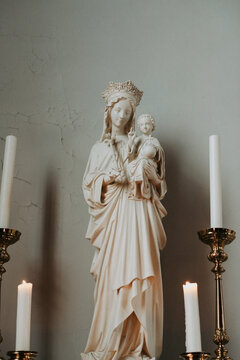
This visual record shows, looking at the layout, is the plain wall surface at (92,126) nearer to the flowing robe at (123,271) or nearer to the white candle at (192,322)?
the flowing robe at (123,271)

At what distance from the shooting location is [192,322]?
210 cm

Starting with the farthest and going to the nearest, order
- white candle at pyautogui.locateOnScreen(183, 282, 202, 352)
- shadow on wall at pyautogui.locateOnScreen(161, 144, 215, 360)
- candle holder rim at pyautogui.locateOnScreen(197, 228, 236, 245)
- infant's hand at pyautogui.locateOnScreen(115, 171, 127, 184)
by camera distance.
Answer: shadow on wall at pyautogui.locateOnScreen(161, 144, 215, 360)
infant's hand at pyautogui.locateOnScreen(115, 171, 127, 184)
candle holder rim at pyautogui.locateOnScreen(197, 228, 236, 245)
white candle at pyautogui.locateOnScreen(183, 282, 202, 352)

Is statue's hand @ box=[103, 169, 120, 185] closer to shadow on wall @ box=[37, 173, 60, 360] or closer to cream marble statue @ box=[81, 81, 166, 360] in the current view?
cream marble statue @ box=[81, 81, 166, 360]

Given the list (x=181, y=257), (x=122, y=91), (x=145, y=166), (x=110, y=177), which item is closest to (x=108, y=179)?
(x=110, y=177)

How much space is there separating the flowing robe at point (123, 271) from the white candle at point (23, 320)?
0.23m

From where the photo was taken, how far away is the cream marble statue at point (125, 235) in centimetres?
223

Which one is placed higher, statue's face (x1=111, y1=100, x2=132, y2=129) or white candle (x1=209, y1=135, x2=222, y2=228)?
statue's face (x1=111, y1=100, x2=132, y2=129)

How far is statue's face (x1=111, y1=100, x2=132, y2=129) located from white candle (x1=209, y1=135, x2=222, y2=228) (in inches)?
14.6

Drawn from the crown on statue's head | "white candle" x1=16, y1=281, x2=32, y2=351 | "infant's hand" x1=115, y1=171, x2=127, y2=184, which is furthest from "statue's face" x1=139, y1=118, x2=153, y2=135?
"white candle" x1=16, y1=281, x2=32, y2=351

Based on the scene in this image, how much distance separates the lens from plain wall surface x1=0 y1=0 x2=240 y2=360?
273cm

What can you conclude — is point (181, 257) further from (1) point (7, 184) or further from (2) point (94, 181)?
(1) point (7, 184)

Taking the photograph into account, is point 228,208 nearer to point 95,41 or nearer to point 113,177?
point 113,177

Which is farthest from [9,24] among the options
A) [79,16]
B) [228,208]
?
[228,208]

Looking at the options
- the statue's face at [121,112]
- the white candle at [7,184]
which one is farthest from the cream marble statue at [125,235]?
the white candle at [7,184]
